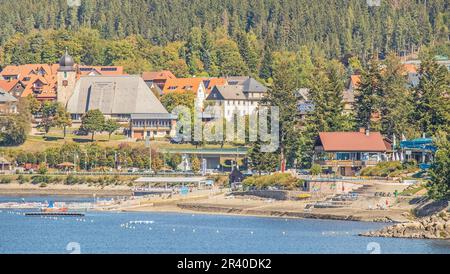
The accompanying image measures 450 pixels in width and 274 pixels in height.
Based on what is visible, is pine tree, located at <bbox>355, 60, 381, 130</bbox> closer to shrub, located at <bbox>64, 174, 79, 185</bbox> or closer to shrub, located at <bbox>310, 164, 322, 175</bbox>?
shrub, located at <bbox>310, 164, 322, 175</bbox>

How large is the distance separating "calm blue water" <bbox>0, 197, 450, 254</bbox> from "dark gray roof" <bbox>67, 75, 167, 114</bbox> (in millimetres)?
59452

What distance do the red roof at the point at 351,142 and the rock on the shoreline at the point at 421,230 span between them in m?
28.7

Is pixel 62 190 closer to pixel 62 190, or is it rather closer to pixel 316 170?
pixel 62 190

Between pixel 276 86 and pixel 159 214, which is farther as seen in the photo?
pixel 276 86

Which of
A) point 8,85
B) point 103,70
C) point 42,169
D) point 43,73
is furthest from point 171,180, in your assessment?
point 103,70

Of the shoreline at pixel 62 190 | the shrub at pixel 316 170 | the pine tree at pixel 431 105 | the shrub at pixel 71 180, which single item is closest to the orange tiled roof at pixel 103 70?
the shrub at pixel 71 180

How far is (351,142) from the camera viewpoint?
9719cm

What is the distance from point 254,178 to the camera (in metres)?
98.1

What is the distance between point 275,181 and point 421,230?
92.2 feet

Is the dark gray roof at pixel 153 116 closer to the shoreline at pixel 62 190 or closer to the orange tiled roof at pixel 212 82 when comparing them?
the orange tiled roof at pixel 212 82

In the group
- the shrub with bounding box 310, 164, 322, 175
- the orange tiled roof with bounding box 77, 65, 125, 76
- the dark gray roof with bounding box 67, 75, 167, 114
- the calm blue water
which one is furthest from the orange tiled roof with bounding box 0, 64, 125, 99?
the calm blue water

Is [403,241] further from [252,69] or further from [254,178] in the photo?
[252,69]

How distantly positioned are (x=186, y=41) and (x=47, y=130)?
58.4 metres
